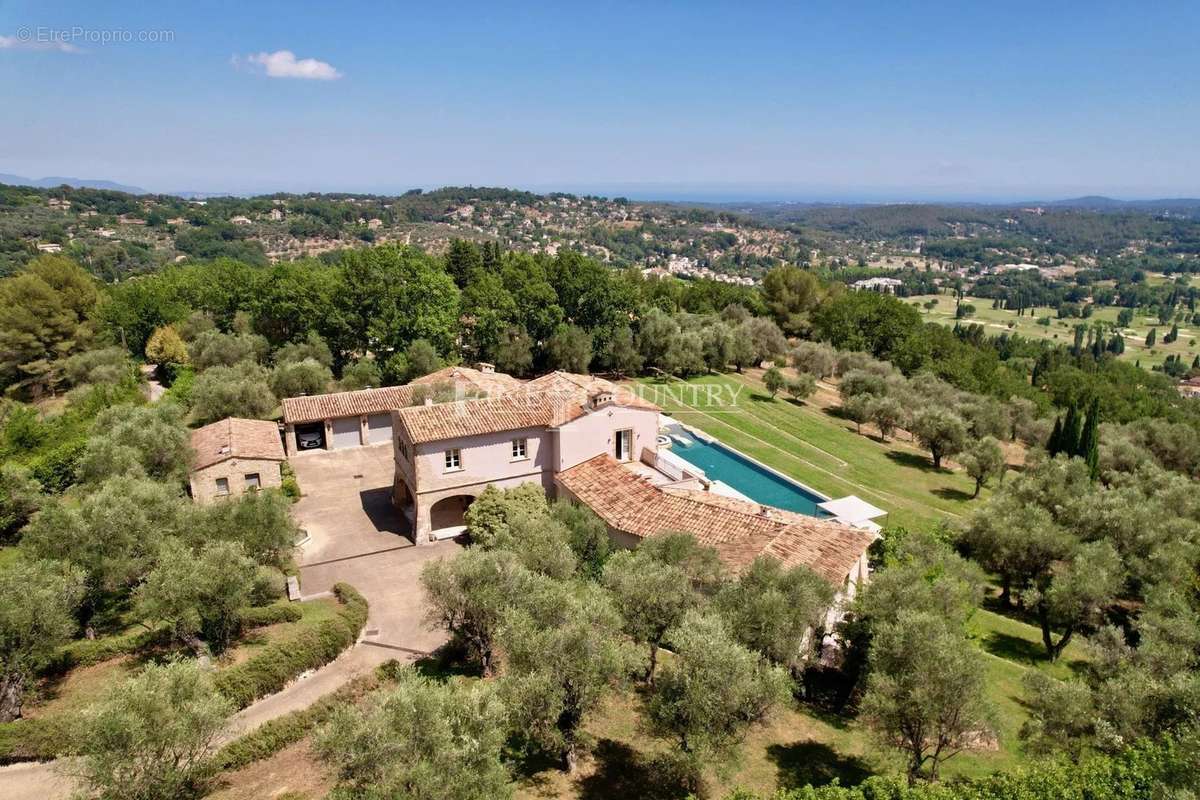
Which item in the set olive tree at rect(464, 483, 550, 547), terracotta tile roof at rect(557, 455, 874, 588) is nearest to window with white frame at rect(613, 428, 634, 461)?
terracotta tile roof at rect(557, 455, 874, 588)

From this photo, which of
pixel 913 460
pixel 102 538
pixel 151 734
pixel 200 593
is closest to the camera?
pixel 151 734

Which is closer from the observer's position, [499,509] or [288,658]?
[288,658]

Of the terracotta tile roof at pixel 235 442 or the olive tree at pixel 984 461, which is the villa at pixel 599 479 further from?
the olive tree at pixel 984 461

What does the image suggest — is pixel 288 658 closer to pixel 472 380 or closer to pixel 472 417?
pixel 472 417

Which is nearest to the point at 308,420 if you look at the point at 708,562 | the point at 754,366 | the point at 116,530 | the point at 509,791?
the point at 116,530

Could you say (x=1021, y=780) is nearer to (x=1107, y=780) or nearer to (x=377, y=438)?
(x=1107, y=780)

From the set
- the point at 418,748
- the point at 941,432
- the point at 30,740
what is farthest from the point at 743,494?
the point at 30,740

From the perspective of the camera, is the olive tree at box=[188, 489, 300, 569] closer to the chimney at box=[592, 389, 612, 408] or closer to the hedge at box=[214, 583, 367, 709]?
the hedge at box=[214, 583, 367, 709]
